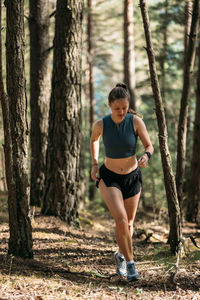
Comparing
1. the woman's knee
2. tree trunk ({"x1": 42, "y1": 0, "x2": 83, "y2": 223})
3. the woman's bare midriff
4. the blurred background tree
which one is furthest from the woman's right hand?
the blurred background tree

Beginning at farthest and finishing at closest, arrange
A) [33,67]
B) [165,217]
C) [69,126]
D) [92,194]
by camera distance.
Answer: [92,194]
[165,217]
[33,67]
[69,126]

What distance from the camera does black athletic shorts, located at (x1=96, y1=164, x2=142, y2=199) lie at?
4.75 meters

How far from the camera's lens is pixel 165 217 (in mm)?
11945

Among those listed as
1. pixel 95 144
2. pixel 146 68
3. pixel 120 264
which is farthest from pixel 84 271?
pixel 146 68

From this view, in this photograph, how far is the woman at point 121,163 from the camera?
179 inches

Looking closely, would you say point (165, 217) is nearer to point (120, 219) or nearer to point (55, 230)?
point (55, 230)

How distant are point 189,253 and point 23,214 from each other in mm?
3282

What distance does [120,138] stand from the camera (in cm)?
468

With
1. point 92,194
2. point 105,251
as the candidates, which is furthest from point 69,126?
point 92,194

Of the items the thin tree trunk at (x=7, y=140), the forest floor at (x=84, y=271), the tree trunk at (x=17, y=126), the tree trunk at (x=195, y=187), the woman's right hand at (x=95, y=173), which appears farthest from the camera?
the tree trunk at (x=195, y=187)

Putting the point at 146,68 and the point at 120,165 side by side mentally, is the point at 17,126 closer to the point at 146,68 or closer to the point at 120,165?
the point at 120,165

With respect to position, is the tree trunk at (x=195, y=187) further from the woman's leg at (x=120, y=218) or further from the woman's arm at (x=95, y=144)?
the woman's leg at (x=120, y=218)

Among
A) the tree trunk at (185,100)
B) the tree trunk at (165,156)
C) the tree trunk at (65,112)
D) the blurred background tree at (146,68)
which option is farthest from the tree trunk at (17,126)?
the blurred background tree at (146,68)

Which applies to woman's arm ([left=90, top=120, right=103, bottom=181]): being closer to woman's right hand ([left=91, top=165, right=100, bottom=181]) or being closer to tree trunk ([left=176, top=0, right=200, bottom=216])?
woman's right hand ([left=91, top=165, right=100, bottom=181])
